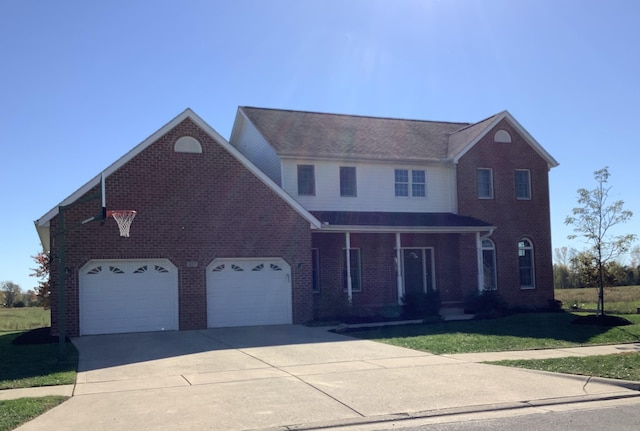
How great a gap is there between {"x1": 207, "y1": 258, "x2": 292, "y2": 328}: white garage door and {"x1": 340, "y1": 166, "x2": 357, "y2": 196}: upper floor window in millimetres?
4907

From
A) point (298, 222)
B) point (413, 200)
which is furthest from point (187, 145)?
point (413, 200)

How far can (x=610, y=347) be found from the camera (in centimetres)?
1423

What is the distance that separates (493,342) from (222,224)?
8.80 metres

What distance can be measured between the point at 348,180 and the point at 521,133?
312 inches

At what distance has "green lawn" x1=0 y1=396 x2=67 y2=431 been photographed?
765 cm

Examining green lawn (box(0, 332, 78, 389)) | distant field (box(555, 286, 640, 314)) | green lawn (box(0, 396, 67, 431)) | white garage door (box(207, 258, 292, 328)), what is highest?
white garage door (box(207, 258, 292, 328))

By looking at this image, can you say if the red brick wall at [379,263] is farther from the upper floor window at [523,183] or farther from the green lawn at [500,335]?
the green lawn at [500,335]

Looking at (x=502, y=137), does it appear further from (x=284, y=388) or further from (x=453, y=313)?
(x=284, y=388)

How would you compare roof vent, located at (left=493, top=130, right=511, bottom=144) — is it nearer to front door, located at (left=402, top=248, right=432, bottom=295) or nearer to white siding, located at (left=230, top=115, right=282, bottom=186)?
front door, located at (left=402, top=248, right=432, bottom=295)

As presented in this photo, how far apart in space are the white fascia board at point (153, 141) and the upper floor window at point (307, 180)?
9.56ft

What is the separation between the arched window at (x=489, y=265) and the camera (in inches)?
979

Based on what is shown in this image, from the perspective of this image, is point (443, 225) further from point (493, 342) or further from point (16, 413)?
point (16, 413)

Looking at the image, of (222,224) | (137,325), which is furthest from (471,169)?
(137,325)

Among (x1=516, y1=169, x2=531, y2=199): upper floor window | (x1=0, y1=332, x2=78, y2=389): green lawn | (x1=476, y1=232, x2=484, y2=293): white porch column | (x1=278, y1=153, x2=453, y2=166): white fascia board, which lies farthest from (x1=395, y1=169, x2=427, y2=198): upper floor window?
(x1=0, y1=332, x2=78, y2=389): green lawn
